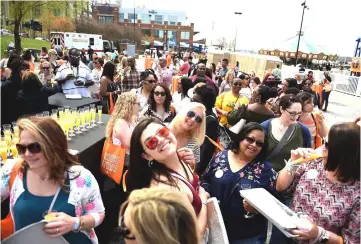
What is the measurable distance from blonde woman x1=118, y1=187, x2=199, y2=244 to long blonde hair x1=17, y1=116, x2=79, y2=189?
0.83m

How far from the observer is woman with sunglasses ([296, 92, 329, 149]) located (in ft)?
12.3

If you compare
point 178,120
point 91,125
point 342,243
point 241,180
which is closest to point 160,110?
point 91,125

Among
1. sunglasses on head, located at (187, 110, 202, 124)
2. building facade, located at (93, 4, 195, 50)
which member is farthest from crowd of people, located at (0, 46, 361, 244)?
building facade, located at (93, 4, 195, 50)

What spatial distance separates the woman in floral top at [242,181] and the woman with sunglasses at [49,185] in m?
0.99

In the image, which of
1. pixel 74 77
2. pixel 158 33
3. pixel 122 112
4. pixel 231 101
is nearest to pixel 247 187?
pixel 122 112

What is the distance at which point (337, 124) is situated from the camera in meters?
1.88

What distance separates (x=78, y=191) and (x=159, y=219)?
946mm

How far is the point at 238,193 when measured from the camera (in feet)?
7.43

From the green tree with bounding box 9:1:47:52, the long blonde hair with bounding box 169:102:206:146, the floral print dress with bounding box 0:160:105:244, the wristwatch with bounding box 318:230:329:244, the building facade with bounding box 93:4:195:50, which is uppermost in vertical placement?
the building facade with bounding box 93:4:195:50

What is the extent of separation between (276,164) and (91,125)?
2.50m

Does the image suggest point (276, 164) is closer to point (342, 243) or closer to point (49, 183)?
point (342, 243)

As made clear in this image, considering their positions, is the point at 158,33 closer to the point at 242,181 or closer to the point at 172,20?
the point at 172,20

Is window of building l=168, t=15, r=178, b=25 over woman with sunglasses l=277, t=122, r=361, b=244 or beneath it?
over

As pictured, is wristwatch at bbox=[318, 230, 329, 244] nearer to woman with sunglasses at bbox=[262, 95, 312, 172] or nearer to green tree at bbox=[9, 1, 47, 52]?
woman with sunglasses at bbox=[262, 95, 312, 172]
